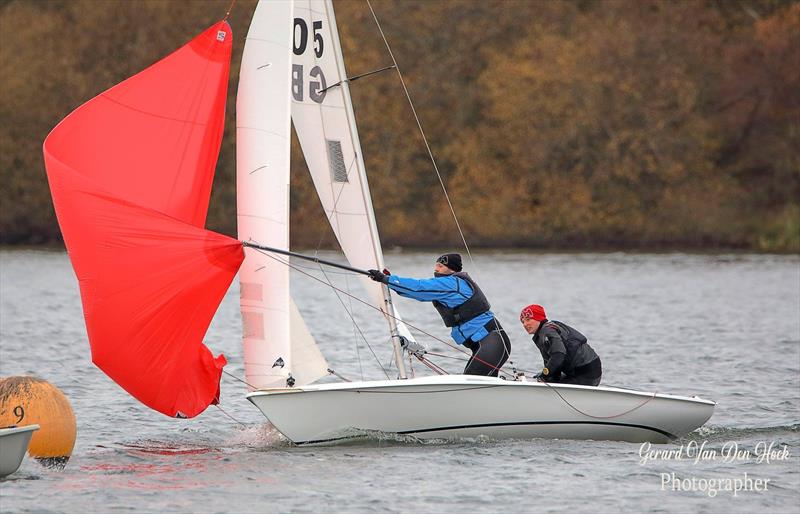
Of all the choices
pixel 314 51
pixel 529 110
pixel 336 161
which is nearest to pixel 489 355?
pixel 336 161

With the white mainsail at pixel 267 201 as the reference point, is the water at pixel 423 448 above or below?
below

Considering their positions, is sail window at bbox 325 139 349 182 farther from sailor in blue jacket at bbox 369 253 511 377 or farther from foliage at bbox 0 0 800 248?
foliage at bbox 0 0 800 248

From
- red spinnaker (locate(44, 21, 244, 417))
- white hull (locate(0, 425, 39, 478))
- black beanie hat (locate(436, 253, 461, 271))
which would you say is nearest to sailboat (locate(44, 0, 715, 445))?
red spinnaker (locate(44, 21, 244, 417))

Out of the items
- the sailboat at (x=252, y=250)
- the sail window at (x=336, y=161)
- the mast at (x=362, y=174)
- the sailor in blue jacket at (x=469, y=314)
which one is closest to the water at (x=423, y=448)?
the sailboat at (x=252, y=250)

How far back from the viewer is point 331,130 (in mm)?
11328

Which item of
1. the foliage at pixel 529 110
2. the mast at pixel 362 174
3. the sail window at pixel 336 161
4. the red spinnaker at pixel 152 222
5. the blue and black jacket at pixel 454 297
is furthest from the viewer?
the foliage at pixel 529 110

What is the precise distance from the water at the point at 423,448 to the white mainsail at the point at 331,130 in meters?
1.68

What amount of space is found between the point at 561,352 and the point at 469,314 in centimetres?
83

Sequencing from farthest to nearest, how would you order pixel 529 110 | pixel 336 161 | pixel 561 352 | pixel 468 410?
pixel 529 110
pixel 336 161
pixel 561 352
pixel 468 410

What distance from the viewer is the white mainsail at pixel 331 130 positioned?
37.0ft

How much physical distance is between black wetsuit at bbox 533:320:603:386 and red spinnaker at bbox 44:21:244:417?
260 centimetres

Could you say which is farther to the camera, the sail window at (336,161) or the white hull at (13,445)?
the sail window at (336,161)

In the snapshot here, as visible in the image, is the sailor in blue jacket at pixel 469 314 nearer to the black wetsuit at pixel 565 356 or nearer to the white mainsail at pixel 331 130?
the black wetsuit at pixel 565 356

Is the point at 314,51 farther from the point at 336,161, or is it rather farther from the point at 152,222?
the point at 152,222
